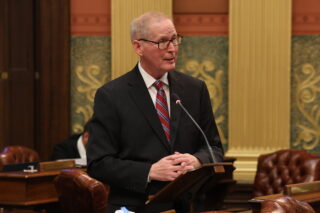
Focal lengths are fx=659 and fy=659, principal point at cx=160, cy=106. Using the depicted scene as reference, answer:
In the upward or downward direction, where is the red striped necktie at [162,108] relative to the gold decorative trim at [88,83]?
upward

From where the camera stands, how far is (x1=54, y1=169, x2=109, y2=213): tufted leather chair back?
11.4 feet

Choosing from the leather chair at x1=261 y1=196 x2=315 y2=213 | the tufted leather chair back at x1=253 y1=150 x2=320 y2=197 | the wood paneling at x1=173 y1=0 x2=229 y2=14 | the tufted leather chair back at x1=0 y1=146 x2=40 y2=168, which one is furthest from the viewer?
the wood paneling at x1=173 y1=0 x2=229 y2=14

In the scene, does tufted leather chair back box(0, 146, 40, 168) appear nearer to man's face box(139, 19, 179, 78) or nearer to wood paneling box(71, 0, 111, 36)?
wood paneling box(71, 0, 111, 36)

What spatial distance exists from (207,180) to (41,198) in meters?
2.68

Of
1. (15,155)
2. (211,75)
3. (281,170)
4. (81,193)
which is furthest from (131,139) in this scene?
(211,75)

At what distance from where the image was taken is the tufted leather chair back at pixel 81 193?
3.46m

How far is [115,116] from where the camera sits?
101 inches

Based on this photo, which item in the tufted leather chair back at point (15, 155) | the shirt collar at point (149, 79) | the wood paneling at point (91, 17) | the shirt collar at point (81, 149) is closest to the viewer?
the shirt collar at point (149, 79)

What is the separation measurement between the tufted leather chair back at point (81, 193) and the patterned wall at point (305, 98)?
2810 mm

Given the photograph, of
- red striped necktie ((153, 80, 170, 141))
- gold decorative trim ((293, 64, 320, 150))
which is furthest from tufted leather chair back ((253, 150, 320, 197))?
red striped necktie ((153, 80, 170, 141))

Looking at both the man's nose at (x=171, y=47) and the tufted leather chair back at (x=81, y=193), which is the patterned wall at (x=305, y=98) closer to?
the tufted leather chair back at (x=81, y=193)

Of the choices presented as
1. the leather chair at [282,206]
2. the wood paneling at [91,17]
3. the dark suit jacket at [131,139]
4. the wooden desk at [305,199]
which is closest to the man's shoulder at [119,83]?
the dark suit jacket at [131,139]

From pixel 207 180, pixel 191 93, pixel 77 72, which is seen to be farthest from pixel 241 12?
pixel 207 180

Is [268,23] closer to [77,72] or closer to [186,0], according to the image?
[186,0]
